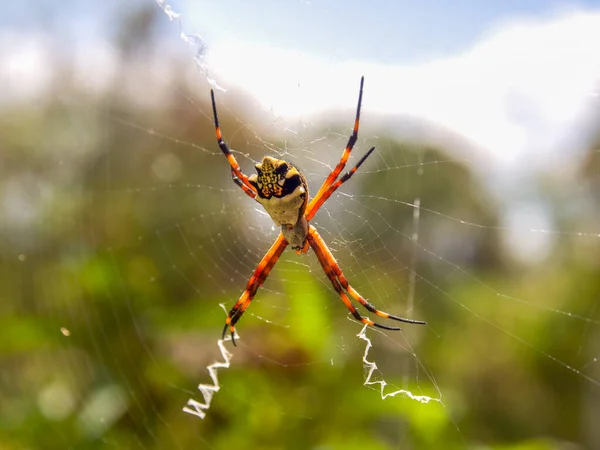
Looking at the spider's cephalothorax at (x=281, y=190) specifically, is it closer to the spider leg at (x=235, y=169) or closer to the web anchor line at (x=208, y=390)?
the spider leg at (x=235, y=169)

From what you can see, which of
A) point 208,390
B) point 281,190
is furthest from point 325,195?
point 208,390

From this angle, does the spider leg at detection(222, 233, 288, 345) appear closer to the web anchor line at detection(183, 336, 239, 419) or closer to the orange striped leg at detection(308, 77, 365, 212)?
the web anchor line at detection(183, 336, 239, 419)

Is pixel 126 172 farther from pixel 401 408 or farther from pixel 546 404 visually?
pixel 546 404

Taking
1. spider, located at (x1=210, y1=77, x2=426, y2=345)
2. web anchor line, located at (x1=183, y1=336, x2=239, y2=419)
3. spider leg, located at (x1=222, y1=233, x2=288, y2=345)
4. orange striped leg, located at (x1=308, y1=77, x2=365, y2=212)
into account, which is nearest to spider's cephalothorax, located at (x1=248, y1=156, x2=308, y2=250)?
Answer: spider, located at (x1=210, y1=77, x2=426, y2=345)

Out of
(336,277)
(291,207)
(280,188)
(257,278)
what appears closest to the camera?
(280,188)

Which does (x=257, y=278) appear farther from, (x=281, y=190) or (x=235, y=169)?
(x=281, y=190)

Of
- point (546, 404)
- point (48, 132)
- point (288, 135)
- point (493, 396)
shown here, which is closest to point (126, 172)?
point (48, 132)
